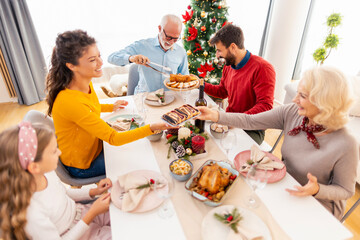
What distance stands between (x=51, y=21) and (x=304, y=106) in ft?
14.1

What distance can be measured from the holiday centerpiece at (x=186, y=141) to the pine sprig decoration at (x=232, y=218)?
43cm

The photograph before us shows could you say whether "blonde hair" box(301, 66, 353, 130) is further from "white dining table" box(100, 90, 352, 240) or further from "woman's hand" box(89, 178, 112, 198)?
"woman's hand" box(89, 178, 112, 198)

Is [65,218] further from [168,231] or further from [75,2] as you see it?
[75,2]

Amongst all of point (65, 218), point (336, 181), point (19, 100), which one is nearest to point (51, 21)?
point (19, 100)

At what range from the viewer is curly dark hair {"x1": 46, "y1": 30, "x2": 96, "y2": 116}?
145 centimetres

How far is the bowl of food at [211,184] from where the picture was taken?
109 centimetres

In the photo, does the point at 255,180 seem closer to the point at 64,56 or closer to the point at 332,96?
the point at 332,96

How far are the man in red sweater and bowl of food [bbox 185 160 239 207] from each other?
925 mm

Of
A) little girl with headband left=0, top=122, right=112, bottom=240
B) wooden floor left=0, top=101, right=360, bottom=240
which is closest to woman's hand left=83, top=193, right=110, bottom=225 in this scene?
little girl with headband left=0, top=122, right=112, bottom=240

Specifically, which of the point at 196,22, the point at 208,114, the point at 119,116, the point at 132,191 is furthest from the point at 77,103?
the point at 196,22

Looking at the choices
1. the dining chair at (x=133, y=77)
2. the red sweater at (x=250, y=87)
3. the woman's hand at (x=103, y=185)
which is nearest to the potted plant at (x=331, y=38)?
the red sweater at (x=250, y=87)

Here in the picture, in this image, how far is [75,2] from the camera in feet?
12.7

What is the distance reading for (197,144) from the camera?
1.39m

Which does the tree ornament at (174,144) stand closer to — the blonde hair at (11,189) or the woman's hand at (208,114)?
the woman's hand at (208,114)
